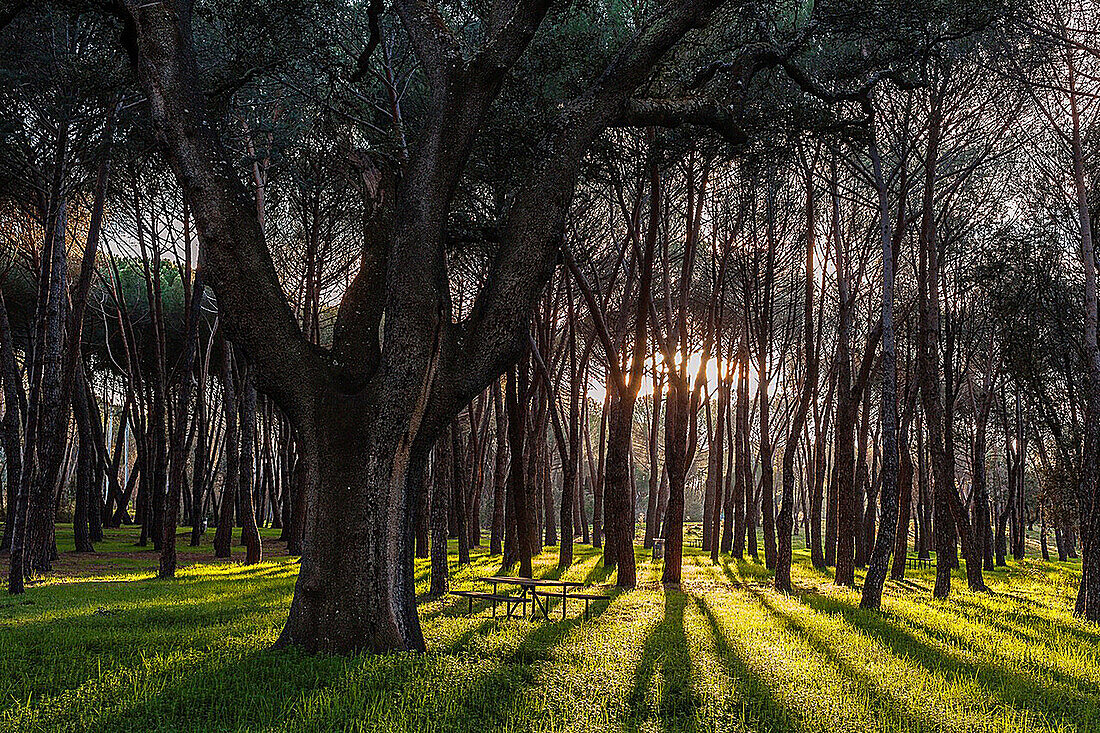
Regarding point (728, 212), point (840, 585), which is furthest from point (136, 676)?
point (728, 212)

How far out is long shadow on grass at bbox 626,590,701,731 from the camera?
16.5ft

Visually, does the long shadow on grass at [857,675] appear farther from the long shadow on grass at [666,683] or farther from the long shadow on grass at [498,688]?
the long shadow on grass at [498,688]

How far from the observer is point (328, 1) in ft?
33.1

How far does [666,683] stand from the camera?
5.94 meters

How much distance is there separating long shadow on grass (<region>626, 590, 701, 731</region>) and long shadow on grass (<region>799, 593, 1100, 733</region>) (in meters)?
2.07

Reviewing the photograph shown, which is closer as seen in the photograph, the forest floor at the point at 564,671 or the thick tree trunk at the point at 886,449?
the forest floor at the point at 564,671

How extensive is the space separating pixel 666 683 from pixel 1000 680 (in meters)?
2.91

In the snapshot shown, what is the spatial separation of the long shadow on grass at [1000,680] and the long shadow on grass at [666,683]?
2072mm

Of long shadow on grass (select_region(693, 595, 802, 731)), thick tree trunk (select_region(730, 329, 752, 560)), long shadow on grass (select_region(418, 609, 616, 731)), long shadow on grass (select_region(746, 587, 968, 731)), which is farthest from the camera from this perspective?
thick tree trunk (select_region(730, 329, 752, 560))

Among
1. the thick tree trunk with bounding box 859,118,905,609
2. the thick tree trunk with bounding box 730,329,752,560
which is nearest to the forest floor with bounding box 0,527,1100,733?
the thick tree trunk with bounding box 859,118,905,609

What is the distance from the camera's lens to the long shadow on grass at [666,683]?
502 centimetres

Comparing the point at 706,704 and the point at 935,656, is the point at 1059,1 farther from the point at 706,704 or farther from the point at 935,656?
the point at 706,704

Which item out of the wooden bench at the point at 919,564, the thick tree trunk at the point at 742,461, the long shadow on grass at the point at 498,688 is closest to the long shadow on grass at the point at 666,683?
the long shadow on grass at the point at 498,688

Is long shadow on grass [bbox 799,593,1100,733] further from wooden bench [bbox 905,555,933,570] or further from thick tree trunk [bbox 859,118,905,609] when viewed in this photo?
wooden bench [bbox 905,555,933,570]
